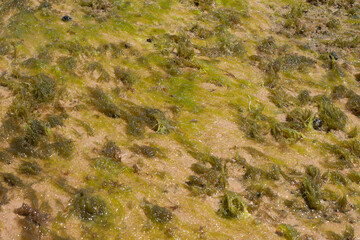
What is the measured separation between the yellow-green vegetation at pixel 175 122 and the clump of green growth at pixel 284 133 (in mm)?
17

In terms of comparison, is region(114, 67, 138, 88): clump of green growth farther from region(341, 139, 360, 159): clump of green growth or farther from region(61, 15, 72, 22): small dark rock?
region(341, 139, 360, 159): clump of green growth

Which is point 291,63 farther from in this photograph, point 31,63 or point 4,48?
point 4,48

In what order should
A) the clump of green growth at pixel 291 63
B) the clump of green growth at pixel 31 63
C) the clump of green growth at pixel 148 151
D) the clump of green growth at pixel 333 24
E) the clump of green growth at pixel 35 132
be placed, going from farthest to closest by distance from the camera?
the clump of green growth at pixel 333 24
the clump of green growth at pixel 291 63
the clump of green growth at pixel 31 63
the clump of green growth at pixel 148 151
the clump of green growth at pixel 35 132

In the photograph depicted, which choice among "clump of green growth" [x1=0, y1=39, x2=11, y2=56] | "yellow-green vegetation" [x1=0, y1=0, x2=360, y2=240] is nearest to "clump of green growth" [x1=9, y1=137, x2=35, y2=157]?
"yellow-green vegetation" [x1=0, y1=0, x2=360, y2=240]

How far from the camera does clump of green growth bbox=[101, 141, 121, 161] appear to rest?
185 inches

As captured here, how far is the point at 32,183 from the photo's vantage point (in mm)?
4238

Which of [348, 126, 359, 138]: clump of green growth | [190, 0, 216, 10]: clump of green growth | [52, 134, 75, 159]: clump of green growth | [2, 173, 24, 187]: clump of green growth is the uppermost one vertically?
[190, 0, 216, 10]: clump of green growth

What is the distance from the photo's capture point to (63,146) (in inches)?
184

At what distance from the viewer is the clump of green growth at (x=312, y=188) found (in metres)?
4.42

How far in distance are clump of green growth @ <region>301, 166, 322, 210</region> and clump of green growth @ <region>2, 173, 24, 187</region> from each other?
3624mm

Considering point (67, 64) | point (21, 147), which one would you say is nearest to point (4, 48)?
point (67, 64)

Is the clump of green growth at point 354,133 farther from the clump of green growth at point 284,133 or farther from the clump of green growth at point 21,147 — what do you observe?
the clump of green growth at point 21,147

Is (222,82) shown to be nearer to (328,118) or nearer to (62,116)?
(328,118)

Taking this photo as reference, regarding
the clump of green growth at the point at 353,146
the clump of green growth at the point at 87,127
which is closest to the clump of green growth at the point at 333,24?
the clump of green growth at the point at 353,146
